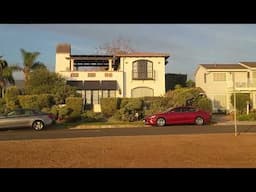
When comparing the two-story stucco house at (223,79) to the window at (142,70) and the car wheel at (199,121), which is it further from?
the car wheel at (199,121)

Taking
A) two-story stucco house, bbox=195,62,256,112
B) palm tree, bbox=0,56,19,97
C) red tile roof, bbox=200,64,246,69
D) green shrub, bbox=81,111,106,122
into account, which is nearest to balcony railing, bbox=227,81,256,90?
two-story stucco house, bbox=195,62,256,112

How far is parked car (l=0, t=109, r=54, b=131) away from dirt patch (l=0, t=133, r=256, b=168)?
839cm

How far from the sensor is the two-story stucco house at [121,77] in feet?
136

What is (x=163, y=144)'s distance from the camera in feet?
48.8

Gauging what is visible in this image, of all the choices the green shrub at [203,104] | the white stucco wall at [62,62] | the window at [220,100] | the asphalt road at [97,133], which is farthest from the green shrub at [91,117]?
the window at [220,100]

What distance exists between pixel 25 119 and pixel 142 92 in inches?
788

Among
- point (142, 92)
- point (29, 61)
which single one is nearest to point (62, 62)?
point (29, 61)

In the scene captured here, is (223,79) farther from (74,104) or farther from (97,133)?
(97,133)

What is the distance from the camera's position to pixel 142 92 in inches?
1676

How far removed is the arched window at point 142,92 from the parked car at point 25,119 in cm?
1883
